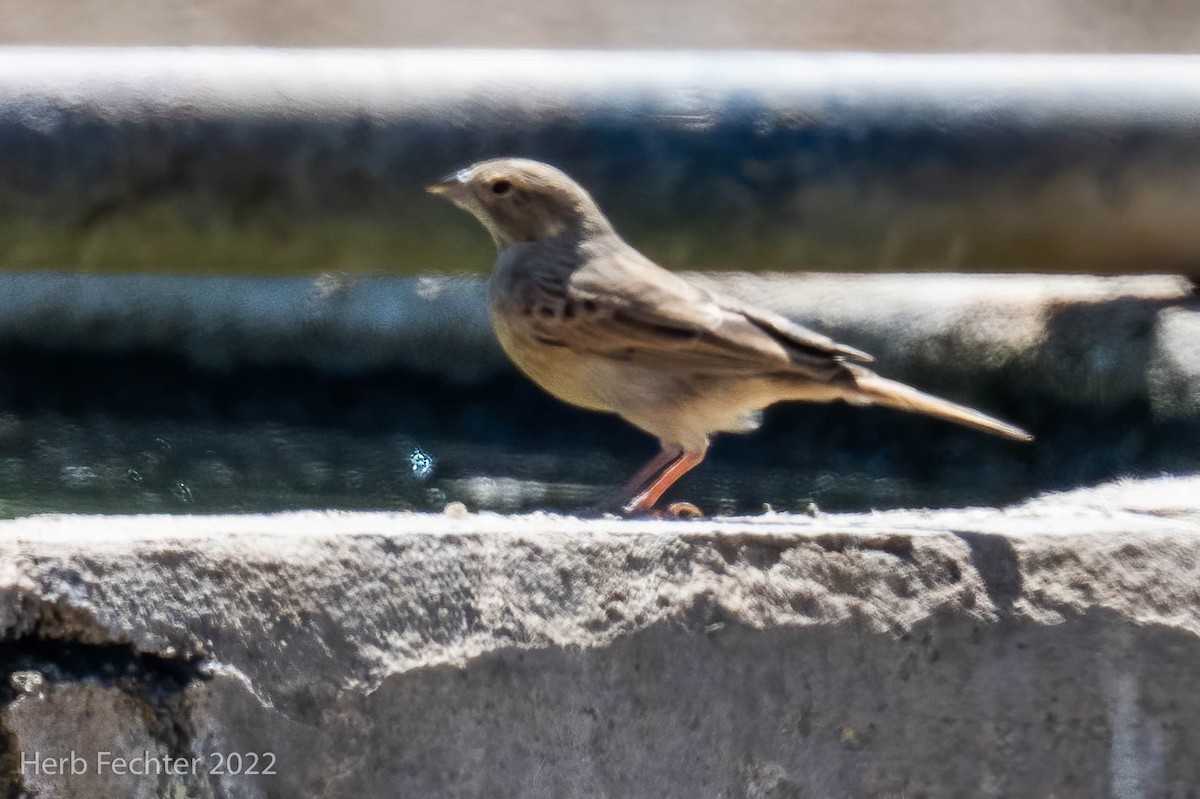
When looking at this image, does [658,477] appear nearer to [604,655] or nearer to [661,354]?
[661,354]

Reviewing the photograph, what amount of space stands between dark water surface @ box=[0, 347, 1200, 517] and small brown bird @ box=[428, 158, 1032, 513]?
613mm

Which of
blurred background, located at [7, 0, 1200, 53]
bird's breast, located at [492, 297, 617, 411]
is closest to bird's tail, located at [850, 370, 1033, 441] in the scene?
bird's breast, located at [492, 297, 617, 411]

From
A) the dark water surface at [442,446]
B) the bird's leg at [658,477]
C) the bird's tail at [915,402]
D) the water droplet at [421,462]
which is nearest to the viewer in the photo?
the bird's tail at [915,402]

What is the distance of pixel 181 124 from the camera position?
543 centimetres

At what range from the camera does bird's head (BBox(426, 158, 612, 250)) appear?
4.51m

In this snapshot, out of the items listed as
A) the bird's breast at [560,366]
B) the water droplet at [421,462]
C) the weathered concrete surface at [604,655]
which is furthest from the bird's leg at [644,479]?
the weathered concrete surface at [604,655]

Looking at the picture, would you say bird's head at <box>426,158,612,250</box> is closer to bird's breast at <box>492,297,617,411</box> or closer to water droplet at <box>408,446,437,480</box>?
bird's breast at <box>492,297,617,411</box>

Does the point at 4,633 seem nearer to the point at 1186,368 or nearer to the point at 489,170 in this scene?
the point at 489,170

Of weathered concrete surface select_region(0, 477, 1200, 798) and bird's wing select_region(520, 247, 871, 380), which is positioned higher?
bird's wing select_region(520, 247, 871, 380)

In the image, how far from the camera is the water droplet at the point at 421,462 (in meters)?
4.96

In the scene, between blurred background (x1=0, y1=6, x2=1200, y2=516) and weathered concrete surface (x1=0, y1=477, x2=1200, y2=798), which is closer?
weathered concrete surface (x1=0, y1=477, x2=1200, y2=798)

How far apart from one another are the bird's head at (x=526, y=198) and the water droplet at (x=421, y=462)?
0.85 metres

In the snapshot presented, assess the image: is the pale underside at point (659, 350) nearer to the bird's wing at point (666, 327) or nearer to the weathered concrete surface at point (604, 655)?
the bird's wing at point (666, 327)

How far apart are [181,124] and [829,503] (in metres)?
2.56
